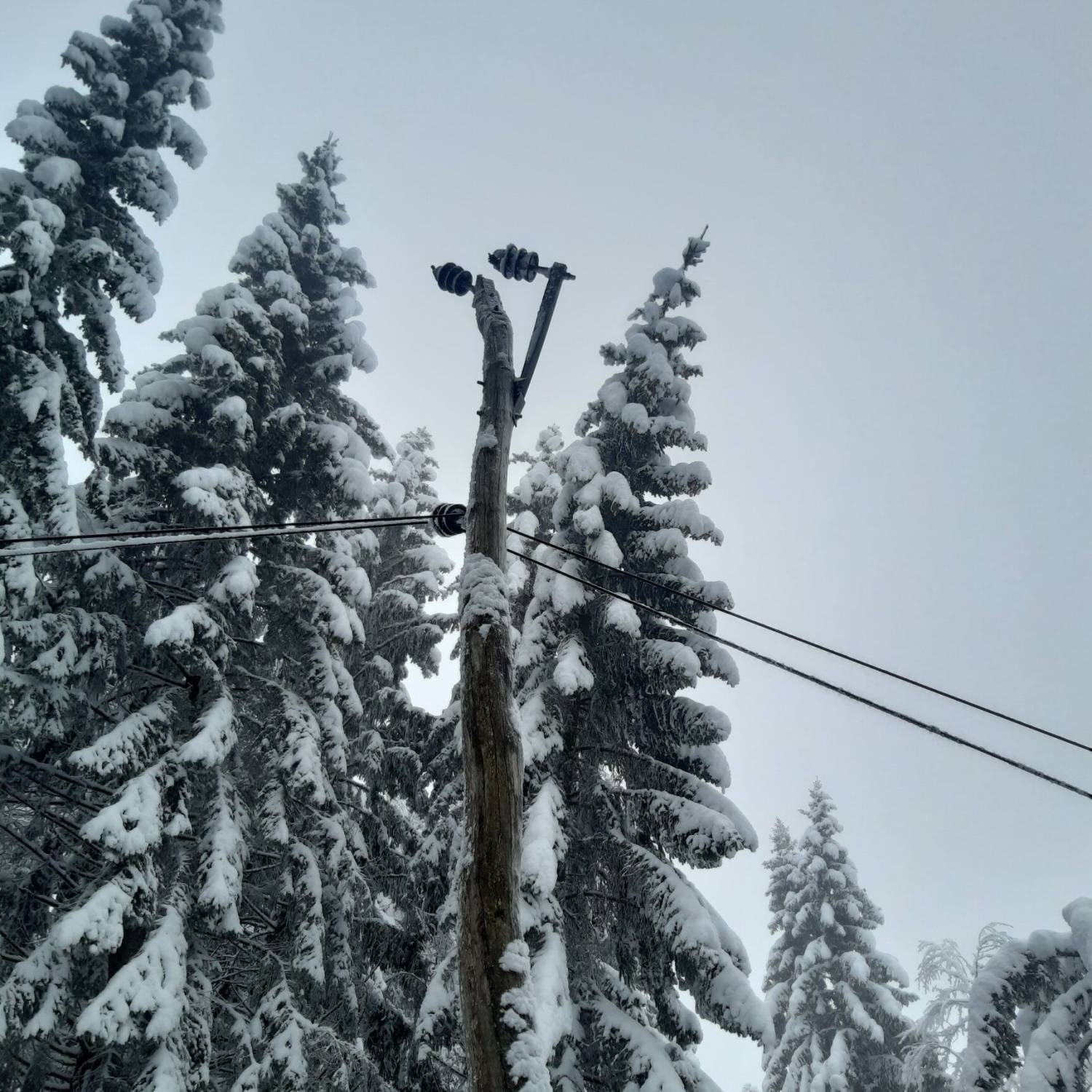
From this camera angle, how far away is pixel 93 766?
8.44m

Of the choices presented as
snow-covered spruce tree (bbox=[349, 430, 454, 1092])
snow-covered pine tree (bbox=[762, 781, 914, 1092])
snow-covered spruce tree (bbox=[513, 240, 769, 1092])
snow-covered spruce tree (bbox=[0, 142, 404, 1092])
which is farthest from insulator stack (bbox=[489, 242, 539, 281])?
snow-covered pine tree (bbox=[762, 781, 914, 1092])

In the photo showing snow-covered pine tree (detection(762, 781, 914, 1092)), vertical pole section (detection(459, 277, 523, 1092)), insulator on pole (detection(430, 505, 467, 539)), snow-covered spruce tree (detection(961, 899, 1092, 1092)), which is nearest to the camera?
vertical pole section (detection(459, 277, 523, 1092))

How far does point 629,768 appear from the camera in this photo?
11.2m

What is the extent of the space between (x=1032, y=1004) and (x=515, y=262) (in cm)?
983

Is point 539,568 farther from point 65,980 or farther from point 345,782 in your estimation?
point 65,980

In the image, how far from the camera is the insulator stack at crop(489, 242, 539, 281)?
7414 mm

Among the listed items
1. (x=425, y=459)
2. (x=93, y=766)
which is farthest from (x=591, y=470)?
(x=425, y=459)

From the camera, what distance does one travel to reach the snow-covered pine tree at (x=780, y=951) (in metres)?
23.0

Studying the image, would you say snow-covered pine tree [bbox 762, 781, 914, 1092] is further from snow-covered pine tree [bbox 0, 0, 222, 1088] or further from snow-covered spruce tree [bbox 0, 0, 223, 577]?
snow-covered spruce tree [bbox 0, 0, 223, 577]

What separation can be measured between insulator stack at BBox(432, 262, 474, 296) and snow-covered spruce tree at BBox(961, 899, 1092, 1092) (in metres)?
9.07

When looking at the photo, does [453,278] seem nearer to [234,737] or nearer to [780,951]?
[234,737]

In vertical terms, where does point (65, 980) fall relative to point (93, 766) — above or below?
below

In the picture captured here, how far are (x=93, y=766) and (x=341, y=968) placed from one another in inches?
198

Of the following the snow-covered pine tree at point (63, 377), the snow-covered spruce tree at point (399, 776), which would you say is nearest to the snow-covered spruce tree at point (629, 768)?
the snow-covered spruce tree at point (399, 776)
